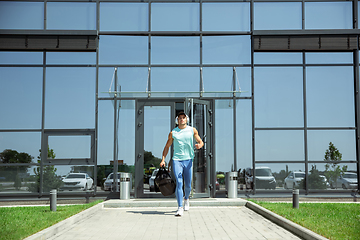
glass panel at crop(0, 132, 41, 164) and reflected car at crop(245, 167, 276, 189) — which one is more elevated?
glass panel at crop(0, 132, 41, 164)

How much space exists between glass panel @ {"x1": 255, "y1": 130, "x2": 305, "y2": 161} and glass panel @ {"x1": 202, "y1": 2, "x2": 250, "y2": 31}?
3.18 metres

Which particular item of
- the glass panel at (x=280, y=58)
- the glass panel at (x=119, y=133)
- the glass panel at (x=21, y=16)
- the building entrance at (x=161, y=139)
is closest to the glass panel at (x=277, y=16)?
the glass panel at (x=280, y=58)

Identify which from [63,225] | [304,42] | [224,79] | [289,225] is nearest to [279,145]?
[224,79]

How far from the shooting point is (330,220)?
294 inches

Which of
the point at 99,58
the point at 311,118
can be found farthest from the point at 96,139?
the point at 311,118

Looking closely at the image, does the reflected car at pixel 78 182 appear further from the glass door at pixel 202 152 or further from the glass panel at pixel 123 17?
the glass panel at pixel 123 17

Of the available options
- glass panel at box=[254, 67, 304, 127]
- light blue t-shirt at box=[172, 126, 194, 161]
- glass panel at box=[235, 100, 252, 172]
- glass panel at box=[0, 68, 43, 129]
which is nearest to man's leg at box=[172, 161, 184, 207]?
light blue t-shirt at box=[172, 126, 194, 161]

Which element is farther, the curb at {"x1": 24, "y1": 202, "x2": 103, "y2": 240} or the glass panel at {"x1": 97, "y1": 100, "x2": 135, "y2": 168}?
the glass panel at {"x1": 97, "y1": 100, "x2": 135, "y2": 168}

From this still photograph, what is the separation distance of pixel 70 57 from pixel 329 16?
7.67 m

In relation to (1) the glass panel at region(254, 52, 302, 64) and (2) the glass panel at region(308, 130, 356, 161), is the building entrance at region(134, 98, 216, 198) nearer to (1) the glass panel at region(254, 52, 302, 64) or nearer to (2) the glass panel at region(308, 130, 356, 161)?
(1) the glass panel at region(254, 52, 302, 64)

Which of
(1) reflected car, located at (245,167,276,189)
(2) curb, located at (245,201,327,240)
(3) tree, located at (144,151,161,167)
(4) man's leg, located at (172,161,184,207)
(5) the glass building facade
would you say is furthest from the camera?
(1) reflected car, located at (245,167,276,189)

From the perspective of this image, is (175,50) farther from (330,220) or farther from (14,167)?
(330,220)

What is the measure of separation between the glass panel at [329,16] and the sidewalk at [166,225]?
598cm

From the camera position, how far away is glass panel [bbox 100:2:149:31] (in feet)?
42.4
